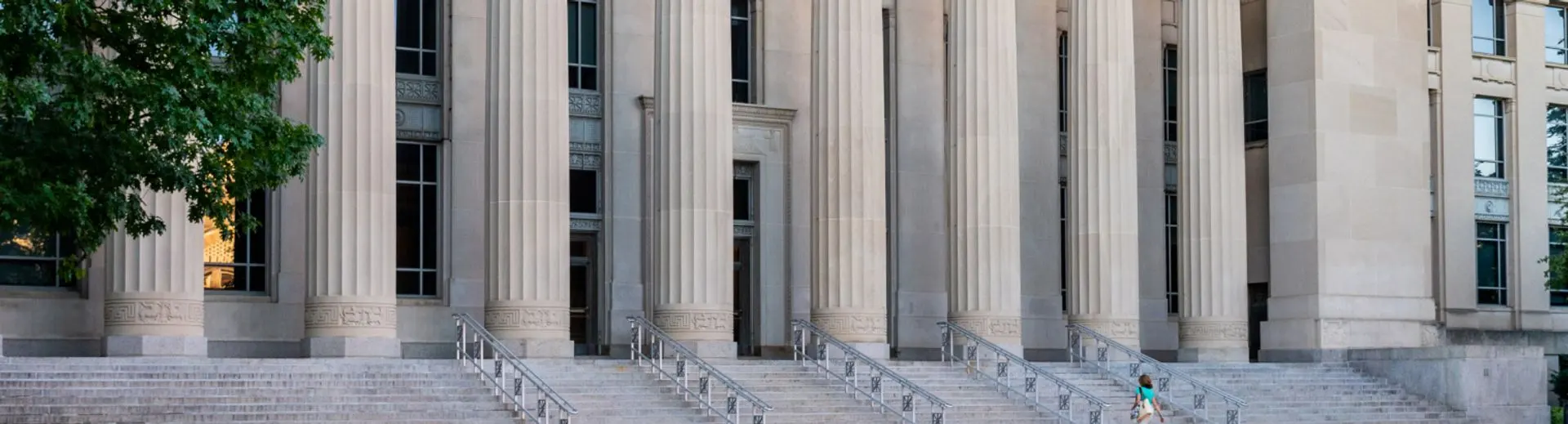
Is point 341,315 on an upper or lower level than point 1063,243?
lower

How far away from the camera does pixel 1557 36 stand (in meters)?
47.3

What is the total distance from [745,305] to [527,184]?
890cm

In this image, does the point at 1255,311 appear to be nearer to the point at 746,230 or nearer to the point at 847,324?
the point at 746,230

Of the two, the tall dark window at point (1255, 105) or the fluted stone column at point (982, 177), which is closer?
the fluted stone column at point (982, 177)

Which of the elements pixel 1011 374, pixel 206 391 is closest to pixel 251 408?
pixel 206 391

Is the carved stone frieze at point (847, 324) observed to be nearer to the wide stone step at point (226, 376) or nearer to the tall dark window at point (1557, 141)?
the wide stone step at point (226, 376)

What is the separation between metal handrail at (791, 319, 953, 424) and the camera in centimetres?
2956

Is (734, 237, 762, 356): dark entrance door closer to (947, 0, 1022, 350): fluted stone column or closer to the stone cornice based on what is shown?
the stone cornice

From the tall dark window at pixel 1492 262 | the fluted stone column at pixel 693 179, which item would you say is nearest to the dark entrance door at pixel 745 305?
the fluted stone column at pixel 693 179

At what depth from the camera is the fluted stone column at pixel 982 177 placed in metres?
35.5

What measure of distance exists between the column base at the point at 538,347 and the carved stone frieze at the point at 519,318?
211 millimetres

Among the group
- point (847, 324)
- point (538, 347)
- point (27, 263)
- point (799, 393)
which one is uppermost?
point (27, 263)

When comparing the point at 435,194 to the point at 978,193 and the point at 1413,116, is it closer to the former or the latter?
the point at 978,193

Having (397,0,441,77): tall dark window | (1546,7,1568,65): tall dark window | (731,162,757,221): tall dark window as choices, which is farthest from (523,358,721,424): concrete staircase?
(1546,7,1568,65): tall dark window
